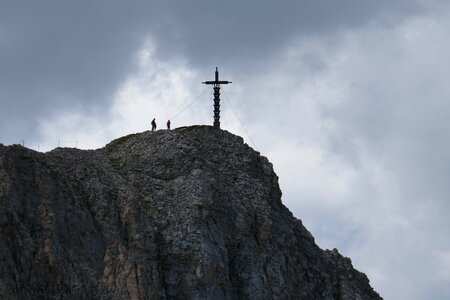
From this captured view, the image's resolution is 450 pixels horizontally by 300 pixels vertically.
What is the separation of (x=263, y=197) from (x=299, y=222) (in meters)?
5.54

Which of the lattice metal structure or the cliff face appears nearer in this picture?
the cliff face

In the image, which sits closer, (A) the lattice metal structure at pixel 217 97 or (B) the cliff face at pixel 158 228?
(B) the cliff face at pixel 158 228

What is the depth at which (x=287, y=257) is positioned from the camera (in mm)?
112188

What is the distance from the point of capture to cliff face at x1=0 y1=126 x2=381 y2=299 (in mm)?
97250

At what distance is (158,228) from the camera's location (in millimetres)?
106875

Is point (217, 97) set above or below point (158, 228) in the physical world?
above

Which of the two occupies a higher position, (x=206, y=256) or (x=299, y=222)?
(x=299, y=222)

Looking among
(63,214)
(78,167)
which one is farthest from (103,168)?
(63,214)

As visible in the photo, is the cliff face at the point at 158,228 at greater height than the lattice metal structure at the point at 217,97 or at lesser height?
lesser

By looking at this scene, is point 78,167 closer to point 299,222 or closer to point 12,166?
point 12,166

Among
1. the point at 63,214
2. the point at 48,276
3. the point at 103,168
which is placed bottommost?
the point at 48,276

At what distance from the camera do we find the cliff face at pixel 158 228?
319ft

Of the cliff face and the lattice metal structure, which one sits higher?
the lattice metal structure

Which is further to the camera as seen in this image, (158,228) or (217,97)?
(217,97)
